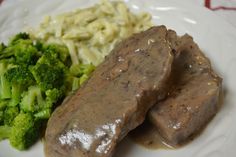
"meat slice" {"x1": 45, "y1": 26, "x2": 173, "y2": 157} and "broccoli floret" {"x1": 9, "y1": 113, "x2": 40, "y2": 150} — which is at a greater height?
"meat slice" {"x1": 45, "y1": 26, "x2": 173, "y2": 157}

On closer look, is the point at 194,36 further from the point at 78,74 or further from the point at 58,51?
the point at 58,51

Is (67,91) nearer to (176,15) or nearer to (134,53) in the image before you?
(134,53)

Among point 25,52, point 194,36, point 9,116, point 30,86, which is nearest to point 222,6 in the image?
point 194,36

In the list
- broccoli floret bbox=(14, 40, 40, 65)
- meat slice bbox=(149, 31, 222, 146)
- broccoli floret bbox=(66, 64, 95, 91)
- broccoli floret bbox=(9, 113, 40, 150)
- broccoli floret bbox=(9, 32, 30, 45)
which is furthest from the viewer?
broccoli floret bbox=(9, 32, 30, 45)

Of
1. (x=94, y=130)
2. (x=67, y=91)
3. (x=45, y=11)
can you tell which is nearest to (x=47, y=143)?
(x=94, y=130)

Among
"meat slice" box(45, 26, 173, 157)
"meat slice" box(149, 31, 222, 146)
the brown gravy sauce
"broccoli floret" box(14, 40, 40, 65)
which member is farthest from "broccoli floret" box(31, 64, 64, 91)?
"meat slice" box(149, 31, 222, 146)

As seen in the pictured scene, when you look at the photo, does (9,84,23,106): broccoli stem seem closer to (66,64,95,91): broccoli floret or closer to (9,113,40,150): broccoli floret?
(9,113,40,150): broccoli floret

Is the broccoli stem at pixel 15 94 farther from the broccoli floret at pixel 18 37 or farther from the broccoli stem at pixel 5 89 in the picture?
the broccoli floret at pixel 18 37
